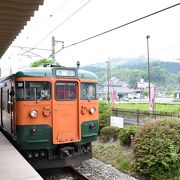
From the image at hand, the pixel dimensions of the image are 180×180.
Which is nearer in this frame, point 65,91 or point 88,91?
point 65,91

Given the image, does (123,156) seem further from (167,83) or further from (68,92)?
(167,83)

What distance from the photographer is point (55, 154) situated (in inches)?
335

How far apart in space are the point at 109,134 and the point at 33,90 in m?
5.04

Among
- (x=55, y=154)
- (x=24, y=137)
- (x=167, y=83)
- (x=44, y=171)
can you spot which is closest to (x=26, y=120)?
(x=24, y=137)

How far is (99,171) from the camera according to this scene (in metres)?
9.02

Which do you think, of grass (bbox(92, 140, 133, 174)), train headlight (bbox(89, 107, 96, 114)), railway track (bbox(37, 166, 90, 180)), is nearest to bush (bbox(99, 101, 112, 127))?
grass (bbox(92, 140, 133, 174))

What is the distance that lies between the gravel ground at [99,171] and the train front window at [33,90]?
2.50m

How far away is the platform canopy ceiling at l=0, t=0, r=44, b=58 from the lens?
229 inches

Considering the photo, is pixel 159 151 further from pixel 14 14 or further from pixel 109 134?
pixel 14 14

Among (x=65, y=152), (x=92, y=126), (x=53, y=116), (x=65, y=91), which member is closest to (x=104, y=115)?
(x=92, y=126)

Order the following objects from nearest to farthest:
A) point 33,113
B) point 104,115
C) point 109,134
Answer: point 33,113 → point 109,134 → point 104,115

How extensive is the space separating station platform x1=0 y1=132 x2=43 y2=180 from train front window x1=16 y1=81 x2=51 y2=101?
1.48m

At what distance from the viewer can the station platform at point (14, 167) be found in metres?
5.92

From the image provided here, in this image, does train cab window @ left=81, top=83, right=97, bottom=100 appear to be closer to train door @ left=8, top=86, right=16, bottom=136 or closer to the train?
the train
